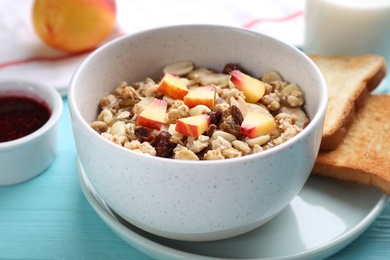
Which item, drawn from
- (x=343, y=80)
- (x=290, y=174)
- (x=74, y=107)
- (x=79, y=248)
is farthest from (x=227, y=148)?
(x=343, y=80)

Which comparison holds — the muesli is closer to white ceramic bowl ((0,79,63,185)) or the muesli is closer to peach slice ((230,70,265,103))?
peach slice ((230,70,265,103))

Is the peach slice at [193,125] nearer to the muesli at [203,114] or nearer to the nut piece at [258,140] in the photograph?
the muesli at [203,114]

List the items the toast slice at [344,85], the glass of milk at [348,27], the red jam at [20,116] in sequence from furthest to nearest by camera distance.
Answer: the glass of milk at [348,27] < the red jam at [20,116] < the toast slice at [344,85]

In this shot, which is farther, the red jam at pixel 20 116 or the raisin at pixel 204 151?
the red jam at pixel 20 116

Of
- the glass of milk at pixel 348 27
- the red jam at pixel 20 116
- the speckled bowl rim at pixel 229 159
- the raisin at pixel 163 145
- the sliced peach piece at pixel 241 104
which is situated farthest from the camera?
the glass of milk at pixel 348 27

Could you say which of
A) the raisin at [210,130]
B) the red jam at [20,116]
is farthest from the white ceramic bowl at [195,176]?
the red jam at [20,116]

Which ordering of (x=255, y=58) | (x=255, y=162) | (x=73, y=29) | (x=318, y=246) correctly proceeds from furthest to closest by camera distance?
(x=73, y=29)
(x=255, y=58)
(x=318, y=246)
(x=255, y=162)

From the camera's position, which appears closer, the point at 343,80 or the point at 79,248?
the point at 79,248

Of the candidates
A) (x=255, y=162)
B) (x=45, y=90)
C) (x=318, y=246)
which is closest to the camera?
(x=255, y=162)

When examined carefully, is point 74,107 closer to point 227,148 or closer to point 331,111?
point 227,148
